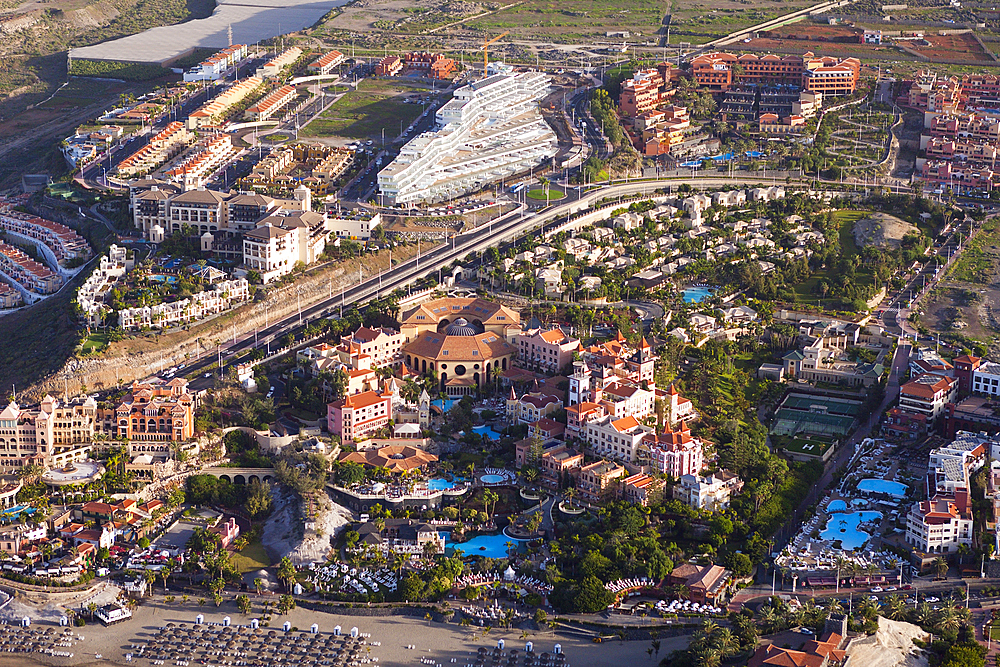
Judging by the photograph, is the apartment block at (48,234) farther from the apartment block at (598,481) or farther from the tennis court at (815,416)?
the tennis court at (815,416)

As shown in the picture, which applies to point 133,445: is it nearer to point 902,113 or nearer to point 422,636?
point 422,636

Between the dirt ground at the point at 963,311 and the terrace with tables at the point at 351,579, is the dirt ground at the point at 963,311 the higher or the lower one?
the higher one

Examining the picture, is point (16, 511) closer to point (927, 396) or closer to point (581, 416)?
point (581, 416)

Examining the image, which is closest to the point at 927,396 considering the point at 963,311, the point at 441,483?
the point at 963,311

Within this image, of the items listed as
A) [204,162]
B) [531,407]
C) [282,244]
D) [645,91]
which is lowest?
[531,407]

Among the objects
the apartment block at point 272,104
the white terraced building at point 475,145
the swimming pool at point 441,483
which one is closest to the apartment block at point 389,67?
the apartment block at point 272,104

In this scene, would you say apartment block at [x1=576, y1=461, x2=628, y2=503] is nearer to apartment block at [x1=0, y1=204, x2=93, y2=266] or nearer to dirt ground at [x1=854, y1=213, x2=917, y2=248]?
dirt ground at [x1=854, y1=213, x2=917, y2=248]

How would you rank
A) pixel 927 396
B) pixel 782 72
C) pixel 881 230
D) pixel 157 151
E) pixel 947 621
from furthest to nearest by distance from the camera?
1. pixel 782 72
2. pixel 157 151
3. pixel 881 230
4. pixel 927 396
5. pixel 947 621
